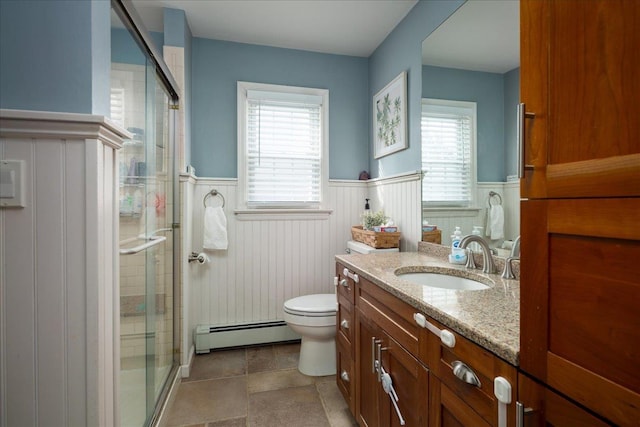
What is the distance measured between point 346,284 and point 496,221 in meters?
0.82

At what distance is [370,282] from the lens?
1399 mm

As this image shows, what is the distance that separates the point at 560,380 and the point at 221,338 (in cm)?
243

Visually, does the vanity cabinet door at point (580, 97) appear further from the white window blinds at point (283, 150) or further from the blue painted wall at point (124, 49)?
the white window blinds at point (283, 150)

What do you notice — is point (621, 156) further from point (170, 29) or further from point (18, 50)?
point (170, 29)

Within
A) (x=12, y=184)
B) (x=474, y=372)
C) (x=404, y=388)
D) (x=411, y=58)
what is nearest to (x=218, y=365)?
(x=404, y=388)

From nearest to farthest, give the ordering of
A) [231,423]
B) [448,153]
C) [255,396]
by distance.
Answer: [231,423], [448,153], [255,396]

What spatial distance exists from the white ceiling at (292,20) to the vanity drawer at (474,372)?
7.09ft

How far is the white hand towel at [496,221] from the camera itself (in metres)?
1.43

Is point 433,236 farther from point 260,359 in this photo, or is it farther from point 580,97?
point 260,359

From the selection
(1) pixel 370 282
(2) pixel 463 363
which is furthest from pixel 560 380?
(1) pixel 370 282

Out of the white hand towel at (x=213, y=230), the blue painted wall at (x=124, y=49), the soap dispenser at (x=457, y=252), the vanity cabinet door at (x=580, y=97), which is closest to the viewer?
the vanity cabinet door at (x=580, y=97)

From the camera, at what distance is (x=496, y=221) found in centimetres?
146

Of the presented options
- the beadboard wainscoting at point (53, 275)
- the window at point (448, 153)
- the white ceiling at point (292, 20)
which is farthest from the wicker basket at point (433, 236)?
the beadboard wainscoting at point (53, 275)

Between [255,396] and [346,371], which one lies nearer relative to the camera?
[346,371]
